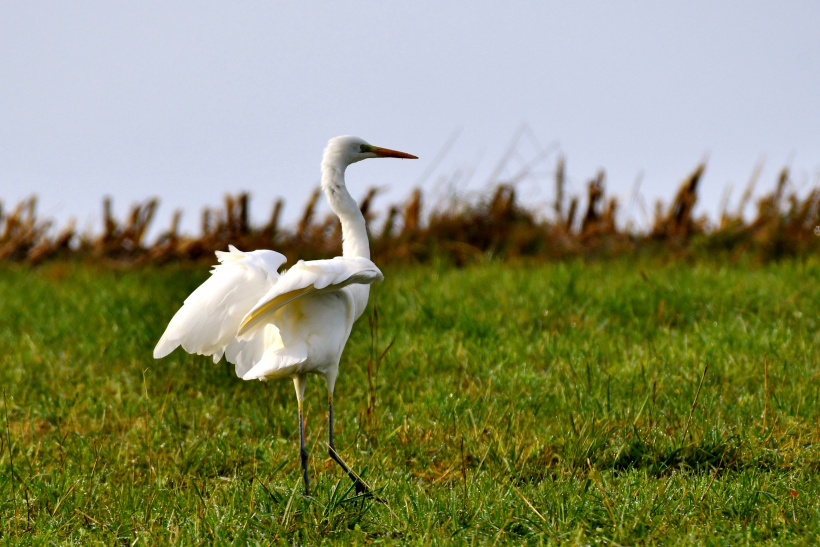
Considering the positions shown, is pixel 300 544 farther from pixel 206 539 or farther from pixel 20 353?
pixel 20 353

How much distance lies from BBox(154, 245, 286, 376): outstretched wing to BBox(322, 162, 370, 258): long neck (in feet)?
1.60

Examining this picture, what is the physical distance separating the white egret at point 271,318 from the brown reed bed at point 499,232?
19.3ft

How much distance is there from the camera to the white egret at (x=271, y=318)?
3832 mm

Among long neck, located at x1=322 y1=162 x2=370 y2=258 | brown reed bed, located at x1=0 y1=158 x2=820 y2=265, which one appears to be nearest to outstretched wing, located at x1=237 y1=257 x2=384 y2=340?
long neck, located at x1=322 y1=162 x2=370 y2=258

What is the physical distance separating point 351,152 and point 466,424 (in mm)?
1848

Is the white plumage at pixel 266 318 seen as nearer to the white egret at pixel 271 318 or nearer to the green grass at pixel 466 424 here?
the white egret at pixel 271 318

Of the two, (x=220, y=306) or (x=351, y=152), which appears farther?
(x=351, y=152)

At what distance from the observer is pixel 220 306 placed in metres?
3.99

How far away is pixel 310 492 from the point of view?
4.09 m

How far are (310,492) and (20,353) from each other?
4281mm

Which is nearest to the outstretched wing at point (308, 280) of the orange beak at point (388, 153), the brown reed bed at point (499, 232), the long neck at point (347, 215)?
the long neck at point (347, 215)

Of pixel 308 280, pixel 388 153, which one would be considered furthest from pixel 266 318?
pixel 388 153

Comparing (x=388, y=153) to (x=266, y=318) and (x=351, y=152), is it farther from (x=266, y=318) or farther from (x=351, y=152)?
(x=266, y=318)

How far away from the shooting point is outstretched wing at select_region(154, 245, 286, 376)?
398 cm
